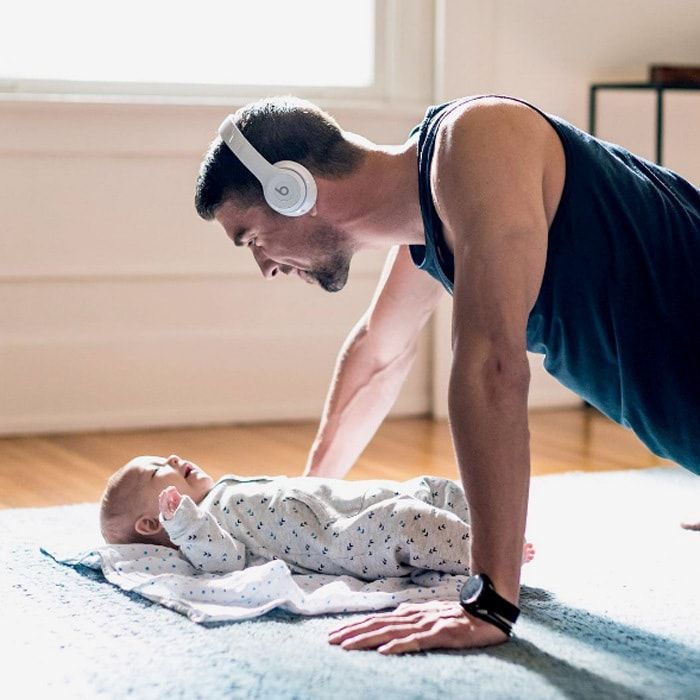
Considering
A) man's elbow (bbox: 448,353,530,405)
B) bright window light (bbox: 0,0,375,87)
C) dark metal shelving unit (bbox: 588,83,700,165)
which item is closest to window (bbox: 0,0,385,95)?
bright window light (bbox: 0,0,375,87)

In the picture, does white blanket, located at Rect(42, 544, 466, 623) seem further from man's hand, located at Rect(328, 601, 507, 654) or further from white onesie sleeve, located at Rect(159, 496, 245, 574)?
man's hand, located at Rect(328, 601, 507, 654)

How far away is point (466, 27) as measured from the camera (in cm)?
366

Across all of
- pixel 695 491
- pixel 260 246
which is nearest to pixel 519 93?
pixel 695 491

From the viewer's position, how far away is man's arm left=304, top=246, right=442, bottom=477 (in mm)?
2336

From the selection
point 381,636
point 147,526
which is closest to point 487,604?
point 381,636

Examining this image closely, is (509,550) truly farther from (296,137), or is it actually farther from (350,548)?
(296,137)

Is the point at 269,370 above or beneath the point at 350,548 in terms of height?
beneath

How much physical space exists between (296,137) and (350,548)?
2.03 ft

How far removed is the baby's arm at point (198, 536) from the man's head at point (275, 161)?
1.35 ft

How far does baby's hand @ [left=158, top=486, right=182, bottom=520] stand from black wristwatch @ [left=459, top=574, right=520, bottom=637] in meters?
0.51

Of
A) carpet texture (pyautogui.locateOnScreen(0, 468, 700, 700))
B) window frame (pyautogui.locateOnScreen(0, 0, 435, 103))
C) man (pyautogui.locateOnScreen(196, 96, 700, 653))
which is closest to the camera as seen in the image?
carpet texture (pyautogui.locateOnScreen(0, 468, 700, 700))

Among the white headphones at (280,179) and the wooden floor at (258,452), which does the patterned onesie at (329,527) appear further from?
the wooden floor at (258,452)

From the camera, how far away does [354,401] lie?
2365 mm

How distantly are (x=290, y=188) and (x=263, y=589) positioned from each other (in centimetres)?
58
